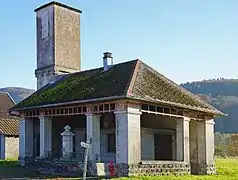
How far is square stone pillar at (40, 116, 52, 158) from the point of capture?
27453mm

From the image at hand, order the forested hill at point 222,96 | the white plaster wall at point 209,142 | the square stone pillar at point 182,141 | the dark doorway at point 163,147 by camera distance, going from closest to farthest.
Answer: the square stone pillar at point 182,141 < the white plaster wall at point 209,142 < the dark doorway at point 163,147 < the forested hill at point 222,96

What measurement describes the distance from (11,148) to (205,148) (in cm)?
1807

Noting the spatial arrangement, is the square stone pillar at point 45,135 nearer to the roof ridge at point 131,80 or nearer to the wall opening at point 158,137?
the wall opening at point 158,137

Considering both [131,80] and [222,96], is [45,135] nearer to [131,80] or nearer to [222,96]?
[131,80]

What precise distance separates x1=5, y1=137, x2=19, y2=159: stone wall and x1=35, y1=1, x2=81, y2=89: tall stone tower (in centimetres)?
629

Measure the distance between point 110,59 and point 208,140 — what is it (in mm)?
7927

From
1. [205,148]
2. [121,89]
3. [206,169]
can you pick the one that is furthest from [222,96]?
[121,89]

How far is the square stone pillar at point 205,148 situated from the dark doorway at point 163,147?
192cm

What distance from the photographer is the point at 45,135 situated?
27.7 metres

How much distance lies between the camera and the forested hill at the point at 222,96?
311 feet

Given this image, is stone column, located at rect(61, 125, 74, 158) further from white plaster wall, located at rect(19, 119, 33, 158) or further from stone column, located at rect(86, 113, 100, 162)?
white plaster wall, located at rect(19, 119, 33, 158)

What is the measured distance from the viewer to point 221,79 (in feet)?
440

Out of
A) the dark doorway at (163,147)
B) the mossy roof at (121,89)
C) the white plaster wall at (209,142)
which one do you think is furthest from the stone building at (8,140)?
the white plaster wall at (209,142)

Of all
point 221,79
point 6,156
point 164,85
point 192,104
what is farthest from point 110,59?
point 221,79
